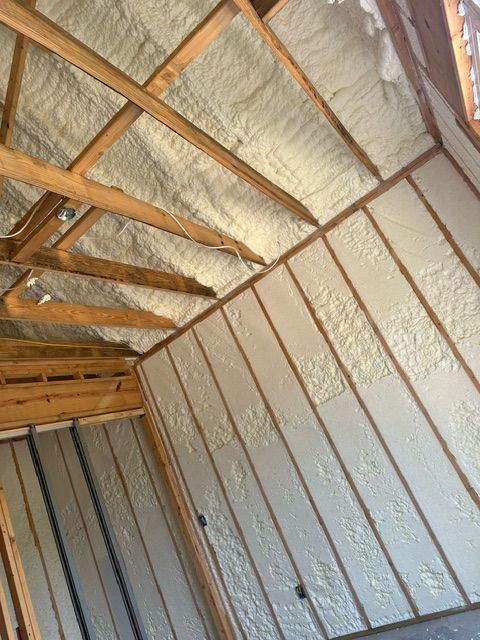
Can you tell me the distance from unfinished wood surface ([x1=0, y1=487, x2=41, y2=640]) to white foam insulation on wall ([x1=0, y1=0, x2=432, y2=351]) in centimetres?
186

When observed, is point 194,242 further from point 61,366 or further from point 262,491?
point 262,491

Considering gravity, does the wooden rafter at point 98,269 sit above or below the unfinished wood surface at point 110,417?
above

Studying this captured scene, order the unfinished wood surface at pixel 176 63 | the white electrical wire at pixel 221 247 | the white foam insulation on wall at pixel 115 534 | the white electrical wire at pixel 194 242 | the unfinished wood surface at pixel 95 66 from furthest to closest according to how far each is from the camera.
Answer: the white foam insulation on wall at pixel 115 534, the white electrical wire at pixel 221 247, the white electrical wire at pixel 194 242, the unfinished wood surface at pixel 176 63, the unfinished wood surface at pixel 95 66

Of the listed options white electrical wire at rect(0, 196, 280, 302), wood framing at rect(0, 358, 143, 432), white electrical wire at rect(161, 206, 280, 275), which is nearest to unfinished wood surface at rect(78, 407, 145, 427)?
wood framing at rect(0, 358, 143, 432)

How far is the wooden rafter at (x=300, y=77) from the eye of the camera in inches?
68.5

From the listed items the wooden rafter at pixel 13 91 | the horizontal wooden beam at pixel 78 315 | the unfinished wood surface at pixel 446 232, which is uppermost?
the wooden rafter at pixel 13 91

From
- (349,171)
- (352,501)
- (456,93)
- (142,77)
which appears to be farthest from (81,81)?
(352,501)

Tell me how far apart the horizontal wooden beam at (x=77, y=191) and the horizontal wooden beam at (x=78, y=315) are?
73 cm

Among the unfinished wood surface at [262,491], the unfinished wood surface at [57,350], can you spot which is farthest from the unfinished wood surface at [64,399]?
the unfinished wood surface at [262,491]

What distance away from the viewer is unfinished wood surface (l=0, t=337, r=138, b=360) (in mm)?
3436

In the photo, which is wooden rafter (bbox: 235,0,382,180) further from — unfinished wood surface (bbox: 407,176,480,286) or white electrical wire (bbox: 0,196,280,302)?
white electrical wire (bbox: 0,196,280,302)

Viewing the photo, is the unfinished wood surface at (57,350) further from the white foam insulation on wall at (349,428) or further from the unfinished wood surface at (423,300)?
the unfinished wood surface at (423,300)

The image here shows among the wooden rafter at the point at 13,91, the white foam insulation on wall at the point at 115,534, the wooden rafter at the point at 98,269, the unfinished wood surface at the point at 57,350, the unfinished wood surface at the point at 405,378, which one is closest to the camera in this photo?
the wooden rafter at the point at 13,91

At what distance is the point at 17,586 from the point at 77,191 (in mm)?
2608
